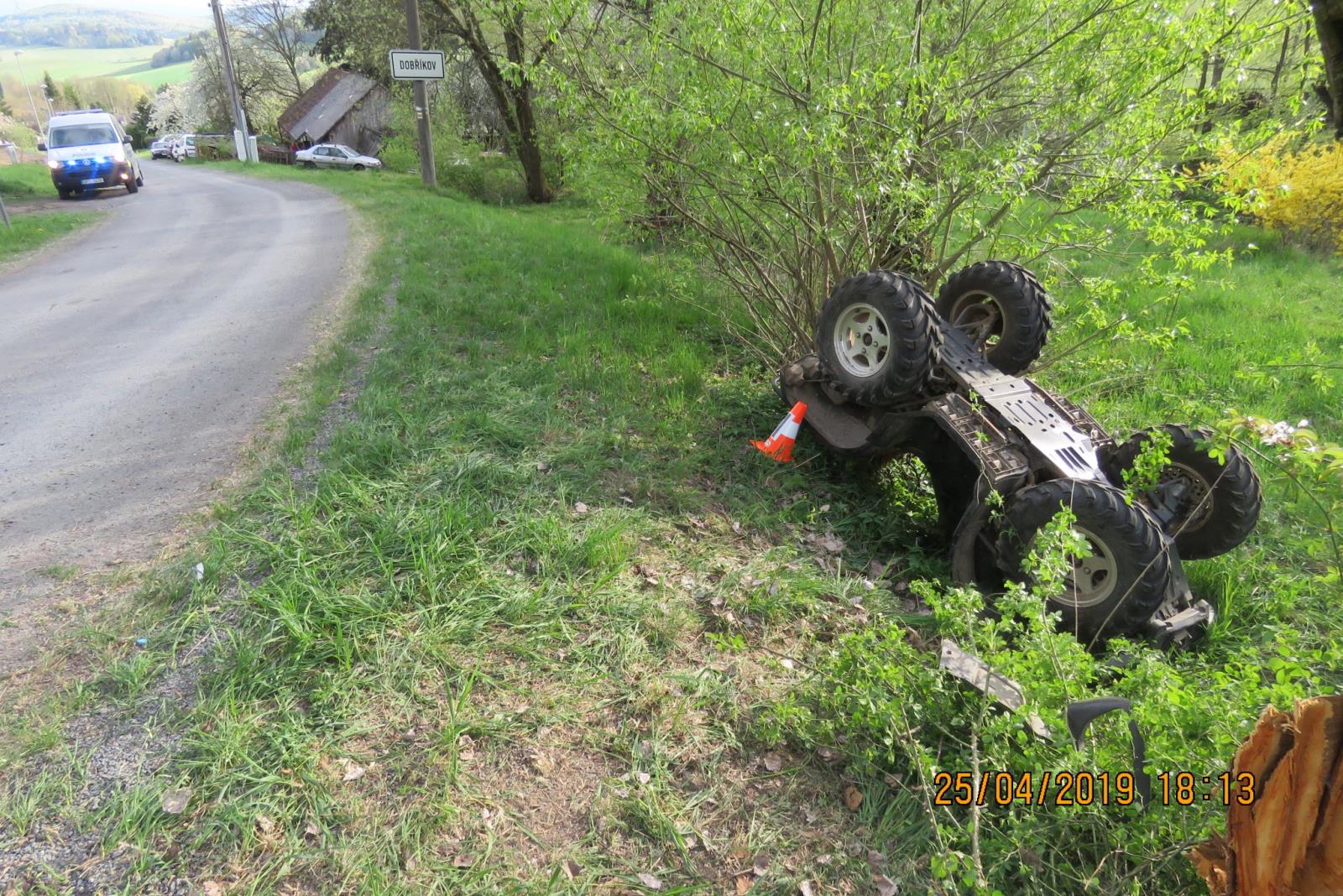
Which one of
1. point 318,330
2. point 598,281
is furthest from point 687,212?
point 318,330

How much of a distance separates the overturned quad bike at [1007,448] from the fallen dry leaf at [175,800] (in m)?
3.35

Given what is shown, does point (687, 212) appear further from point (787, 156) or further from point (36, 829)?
point (36, 829)

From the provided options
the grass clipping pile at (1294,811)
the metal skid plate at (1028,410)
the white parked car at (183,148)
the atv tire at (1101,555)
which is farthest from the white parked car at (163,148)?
the grass clipping pile at (1294,811)

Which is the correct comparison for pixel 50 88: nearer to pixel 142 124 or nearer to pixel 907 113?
pixel 142 124

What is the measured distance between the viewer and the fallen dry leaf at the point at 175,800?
2414 millimetres

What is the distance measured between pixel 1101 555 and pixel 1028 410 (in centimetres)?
103

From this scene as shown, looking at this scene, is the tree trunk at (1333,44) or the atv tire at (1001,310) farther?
the atv tire at (1001,310)

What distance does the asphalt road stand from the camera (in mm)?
3998

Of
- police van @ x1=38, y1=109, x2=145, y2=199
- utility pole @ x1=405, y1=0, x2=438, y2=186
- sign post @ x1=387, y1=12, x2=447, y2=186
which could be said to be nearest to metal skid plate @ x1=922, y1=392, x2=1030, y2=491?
sign post @ x1=387, y1=12, x2=447, y2=186

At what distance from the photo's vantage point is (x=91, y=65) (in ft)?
473

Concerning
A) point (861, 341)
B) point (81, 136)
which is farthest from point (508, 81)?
point (81, 136)

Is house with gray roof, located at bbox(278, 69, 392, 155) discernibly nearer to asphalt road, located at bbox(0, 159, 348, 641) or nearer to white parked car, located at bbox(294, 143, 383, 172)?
white parked car, located at bbox(294, 143, 383, 172)

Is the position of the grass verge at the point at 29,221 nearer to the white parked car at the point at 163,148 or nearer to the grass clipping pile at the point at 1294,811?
the grass clipping pile at the point at 1294,811

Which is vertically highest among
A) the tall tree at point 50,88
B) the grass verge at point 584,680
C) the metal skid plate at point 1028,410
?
the tall tree at point 50,88
